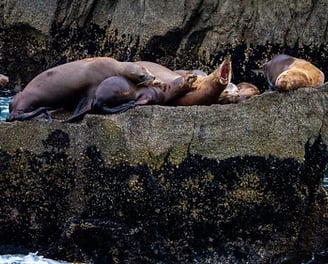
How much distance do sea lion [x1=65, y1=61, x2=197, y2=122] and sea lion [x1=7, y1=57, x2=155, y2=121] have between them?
0.32 feet

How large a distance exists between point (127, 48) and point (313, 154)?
6.89 metres

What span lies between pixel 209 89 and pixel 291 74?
62 cm

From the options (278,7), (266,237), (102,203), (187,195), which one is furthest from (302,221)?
(278,7)

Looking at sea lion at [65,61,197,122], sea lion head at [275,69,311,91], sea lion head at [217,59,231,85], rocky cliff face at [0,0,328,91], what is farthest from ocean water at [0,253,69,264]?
rocky cliff face at [0,0,328,91]

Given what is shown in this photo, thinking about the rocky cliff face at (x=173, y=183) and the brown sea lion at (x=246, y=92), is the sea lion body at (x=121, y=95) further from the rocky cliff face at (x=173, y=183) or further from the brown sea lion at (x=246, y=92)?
Result: the brown sea lion at (x=246, y=92)

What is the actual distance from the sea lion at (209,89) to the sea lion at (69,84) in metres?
0.31

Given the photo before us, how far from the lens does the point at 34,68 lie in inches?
513

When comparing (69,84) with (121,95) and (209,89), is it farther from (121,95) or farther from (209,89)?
(209,89)

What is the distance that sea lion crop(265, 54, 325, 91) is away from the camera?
6.19 meters

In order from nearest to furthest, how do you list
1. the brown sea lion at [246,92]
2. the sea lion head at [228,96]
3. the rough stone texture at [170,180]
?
the rough stone texture at [170,180] < the sea lion head at [228,96] < the brown sea lion at [246,92]

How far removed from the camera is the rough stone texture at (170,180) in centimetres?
582

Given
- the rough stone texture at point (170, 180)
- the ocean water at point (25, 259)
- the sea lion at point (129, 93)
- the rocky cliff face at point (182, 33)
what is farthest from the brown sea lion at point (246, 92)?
the rocky cliff face at point (182, 33)

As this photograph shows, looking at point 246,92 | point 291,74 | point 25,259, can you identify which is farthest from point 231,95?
point 25,259

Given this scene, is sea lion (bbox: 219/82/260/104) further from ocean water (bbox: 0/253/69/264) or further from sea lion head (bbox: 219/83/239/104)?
ocean water (bbox: 0/253/69/264)
